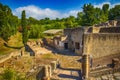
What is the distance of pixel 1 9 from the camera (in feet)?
144

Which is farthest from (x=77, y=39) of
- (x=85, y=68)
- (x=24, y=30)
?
(x=24, y=30)

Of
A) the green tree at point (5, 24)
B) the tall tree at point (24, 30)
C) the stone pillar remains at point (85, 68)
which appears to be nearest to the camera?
the stone pillar remains at point (85, 68)

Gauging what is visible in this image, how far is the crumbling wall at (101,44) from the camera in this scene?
729 inches

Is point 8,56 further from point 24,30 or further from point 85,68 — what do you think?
point 85,68

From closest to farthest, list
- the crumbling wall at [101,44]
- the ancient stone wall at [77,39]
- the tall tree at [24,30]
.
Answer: the crumbling wall at [101,44]
the ancient stone wall at [77,39]
the tall tree at [24,30]

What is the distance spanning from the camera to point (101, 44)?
20.0m

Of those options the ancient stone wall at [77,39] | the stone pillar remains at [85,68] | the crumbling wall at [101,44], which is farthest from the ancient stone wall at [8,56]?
the stone pillar remains at [85,68]

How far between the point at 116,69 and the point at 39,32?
40705 mm

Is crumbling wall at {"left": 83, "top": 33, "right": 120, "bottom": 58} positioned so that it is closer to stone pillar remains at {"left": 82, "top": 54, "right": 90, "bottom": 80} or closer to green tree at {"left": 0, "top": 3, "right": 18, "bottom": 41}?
stone pillar remains at {"left": 82, "top": 54, "right": 90, "bottom": 80}

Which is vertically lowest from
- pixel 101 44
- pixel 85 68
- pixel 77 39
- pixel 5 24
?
pixel 85 68

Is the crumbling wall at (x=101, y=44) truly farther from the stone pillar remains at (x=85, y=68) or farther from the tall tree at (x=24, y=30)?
the tall tree at (x=24, y=30)

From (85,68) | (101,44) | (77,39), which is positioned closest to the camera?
(85,68)

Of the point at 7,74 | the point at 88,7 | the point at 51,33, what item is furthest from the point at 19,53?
the point at 88,7

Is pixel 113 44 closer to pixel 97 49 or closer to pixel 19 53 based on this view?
pixel 97 49
